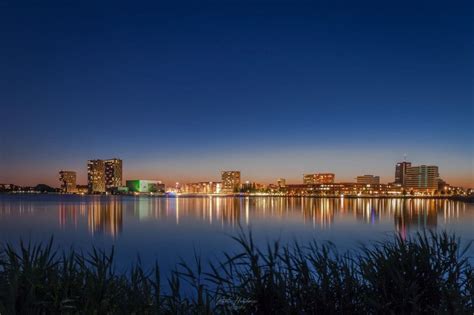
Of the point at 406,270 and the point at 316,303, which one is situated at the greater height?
the point at 406,270

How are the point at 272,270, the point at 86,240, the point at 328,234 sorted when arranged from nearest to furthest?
the point at 272,270 < the point at 86,240 < the point at 328,234

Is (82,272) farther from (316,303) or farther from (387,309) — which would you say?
(387,309)

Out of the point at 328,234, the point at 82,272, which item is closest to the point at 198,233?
the point at 328,234

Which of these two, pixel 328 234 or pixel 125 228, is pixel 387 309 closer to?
pixel 328 234

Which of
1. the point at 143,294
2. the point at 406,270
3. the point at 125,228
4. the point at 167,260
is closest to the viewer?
the point at 143,294

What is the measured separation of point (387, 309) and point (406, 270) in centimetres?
90

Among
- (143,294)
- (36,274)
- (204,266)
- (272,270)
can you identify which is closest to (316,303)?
(272,270)

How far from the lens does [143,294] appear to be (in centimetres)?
508

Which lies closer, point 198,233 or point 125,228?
point 198,233

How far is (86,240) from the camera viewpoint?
3045cm

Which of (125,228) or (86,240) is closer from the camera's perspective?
(86,240)

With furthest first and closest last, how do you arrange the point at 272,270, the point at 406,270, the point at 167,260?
the point at 167,260
the point at 406,270
the point at 272,270

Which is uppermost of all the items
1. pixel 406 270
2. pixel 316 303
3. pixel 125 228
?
pixel 406 270

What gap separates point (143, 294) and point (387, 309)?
330 centimetres
